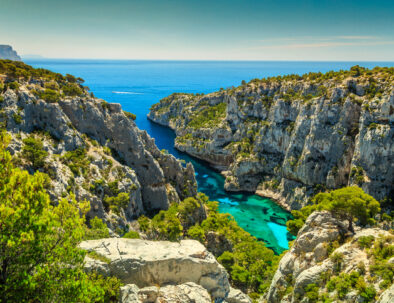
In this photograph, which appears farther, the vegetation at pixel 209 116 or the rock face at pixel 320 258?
the vegetation at pixel 209 116

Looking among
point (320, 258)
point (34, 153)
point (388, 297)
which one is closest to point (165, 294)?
point (388, 297)

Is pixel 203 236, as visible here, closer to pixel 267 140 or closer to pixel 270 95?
pixel 267 140

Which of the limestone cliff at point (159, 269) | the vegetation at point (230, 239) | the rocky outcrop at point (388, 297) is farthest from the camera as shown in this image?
the vegetation at point (230, 239)

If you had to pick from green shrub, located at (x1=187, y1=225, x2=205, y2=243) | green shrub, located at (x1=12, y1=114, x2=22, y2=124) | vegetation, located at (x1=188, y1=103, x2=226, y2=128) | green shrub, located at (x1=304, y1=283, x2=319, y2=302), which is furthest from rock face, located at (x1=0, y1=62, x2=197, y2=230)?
vegetation, located at (x1=188, y1=103, x2=226, y2=128)

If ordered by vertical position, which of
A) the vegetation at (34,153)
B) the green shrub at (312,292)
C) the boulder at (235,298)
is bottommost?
the boulder at (235,298)

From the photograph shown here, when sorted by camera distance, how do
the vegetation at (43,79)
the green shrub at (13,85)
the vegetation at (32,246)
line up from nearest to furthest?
the vegetation at (32,246) → the green shrub at (13,85) → the vegetation at (43,79)

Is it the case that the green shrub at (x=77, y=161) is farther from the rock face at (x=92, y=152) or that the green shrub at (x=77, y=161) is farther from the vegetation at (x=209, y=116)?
the vegetation at (x=209, y=116)

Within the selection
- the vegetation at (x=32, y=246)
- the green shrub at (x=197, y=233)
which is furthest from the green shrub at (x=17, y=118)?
the green shrub at (x=197, y=233)
